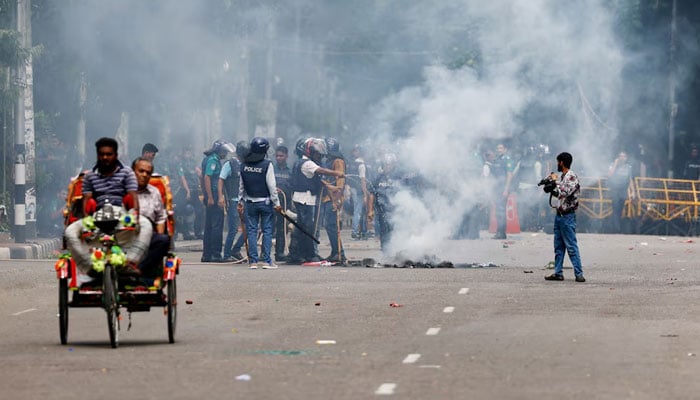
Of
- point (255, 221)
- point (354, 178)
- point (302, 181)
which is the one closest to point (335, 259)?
point (302, 181)

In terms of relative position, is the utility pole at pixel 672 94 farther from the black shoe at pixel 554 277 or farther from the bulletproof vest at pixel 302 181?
the black shoe at pixel 554 277

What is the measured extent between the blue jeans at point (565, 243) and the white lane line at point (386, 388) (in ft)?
27.3

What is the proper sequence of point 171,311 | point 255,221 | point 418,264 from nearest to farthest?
point 171,311
point 255,221
point 418,264

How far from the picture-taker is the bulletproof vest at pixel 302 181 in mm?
21062

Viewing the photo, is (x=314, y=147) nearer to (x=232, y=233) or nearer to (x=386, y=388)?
(x=232, y=233)

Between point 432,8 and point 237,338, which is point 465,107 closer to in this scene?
point 432,8

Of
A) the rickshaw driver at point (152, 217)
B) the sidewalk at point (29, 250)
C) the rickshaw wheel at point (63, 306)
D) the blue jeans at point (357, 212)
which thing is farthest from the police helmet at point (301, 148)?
the rickshaw wheel at point (63, 306)

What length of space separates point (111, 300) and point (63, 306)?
0.58 m

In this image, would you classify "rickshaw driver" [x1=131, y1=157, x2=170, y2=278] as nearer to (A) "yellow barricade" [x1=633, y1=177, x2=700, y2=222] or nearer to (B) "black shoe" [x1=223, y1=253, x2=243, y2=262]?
(B) "black shoe" [x1=223, y1=253, x2=243, y2=262]

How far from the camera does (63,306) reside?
11.0 metres

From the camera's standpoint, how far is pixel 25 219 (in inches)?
983

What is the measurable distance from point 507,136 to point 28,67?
8.87m

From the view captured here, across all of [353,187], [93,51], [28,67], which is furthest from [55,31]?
[353,187]

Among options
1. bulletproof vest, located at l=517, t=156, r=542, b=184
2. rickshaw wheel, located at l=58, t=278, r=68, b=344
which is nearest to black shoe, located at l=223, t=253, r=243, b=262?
rickshaw wheel, located at l=58, t=278, r=68, b=344
